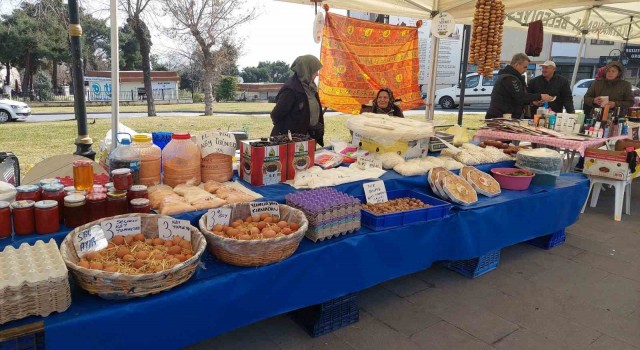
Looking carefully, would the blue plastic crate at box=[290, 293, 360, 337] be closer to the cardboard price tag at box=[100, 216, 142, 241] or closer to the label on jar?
the label on jar

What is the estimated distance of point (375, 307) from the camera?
108 inches

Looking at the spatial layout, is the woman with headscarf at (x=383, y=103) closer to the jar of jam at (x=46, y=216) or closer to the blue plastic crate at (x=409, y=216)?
the blue plastic crate at (x=409, y=216)

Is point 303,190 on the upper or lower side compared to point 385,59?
lower

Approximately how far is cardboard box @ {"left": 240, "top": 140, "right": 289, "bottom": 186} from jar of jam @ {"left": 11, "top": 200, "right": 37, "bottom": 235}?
118 cm

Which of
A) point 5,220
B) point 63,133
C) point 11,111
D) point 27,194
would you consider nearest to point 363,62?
point 27,194

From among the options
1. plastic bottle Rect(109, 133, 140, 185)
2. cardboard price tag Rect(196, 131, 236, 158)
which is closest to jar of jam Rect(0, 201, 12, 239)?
plastic bottle Rect(109, 133, 140, 185)

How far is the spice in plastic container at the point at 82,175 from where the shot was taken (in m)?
2.07

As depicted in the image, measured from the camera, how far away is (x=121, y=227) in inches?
76.0

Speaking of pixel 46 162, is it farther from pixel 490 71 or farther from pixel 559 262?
pixel 490 71

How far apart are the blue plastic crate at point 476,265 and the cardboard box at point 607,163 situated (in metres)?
2.16

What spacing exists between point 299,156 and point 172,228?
1095 mm

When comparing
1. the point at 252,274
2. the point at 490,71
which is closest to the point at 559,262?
the point at 490,71

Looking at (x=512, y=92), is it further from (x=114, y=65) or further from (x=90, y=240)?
(x=90, y=240)

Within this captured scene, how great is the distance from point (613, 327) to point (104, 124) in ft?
41.2
